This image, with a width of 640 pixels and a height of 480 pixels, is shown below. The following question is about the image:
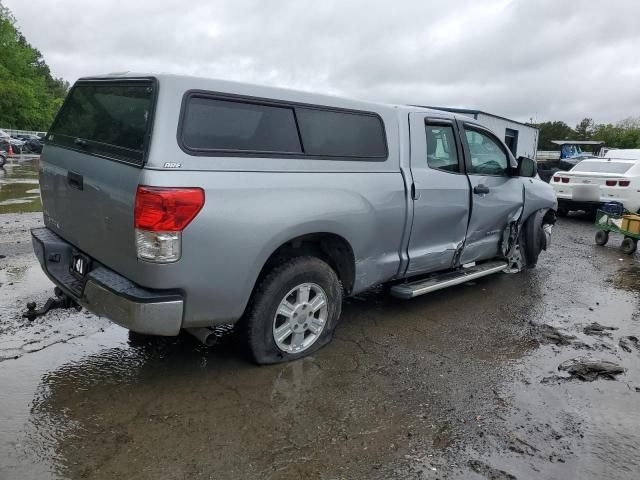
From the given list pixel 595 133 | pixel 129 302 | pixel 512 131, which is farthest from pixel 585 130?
pixel 129 302

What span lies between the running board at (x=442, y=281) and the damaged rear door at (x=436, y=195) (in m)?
0.11

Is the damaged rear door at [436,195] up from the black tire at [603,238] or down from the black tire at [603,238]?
up

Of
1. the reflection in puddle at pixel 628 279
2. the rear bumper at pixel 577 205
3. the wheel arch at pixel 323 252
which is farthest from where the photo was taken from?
the rear bumper at pixel 577 205

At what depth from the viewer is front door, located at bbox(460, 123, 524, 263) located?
16.9ft

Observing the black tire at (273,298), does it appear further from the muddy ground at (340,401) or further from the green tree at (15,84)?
the green tree at (15,84)

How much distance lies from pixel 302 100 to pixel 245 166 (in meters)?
0.82

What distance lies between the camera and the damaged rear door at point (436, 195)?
4461mm

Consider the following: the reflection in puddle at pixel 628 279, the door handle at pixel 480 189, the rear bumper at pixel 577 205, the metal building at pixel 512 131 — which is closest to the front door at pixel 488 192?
the door handle at pixel 480 189

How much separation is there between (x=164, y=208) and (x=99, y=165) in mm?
750

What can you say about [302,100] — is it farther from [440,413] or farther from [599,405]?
[599,405]

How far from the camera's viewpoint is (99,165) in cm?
322

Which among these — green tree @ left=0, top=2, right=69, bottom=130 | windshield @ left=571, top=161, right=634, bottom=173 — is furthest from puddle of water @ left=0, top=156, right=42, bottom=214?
green tree @ left=0, top=2, right=69, bottom=130

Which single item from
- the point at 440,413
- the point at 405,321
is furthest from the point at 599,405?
the point at 405,321

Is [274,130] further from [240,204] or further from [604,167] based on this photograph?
[604,167]
